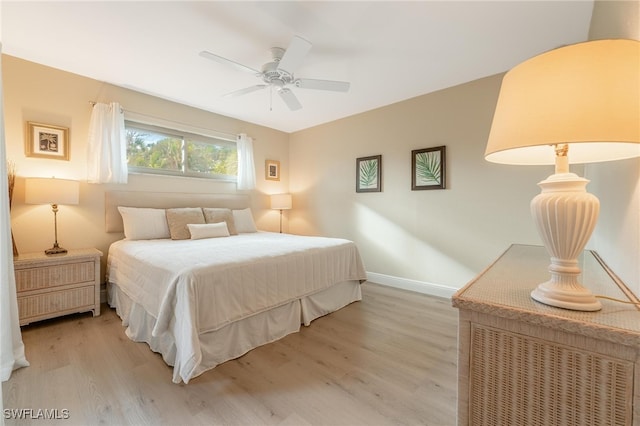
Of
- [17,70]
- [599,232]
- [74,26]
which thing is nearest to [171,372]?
[74,26]

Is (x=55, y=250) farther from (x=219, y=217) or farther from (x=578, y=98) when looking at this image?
(x=578, y=98)

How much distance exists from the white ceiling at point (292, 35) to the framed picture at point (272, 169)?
1.68 metres

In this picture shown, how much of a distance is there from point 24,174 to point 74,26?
1514 millimetres

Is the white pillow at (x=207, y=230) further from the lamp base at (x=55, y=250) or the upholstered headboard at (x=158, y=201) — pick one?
the lamp base at (x=55, y=250)

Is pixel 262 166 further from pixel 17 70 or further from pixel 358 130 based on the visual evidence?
pixel 17 70

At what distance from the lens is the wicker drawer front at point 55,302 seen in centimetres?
221

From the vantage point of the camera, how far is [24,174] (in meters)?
2.53

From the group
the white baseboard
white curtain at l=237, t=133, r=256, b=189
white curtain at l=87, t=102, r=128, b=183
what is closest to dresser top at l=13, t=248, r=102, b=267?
white curtain at l=87, t=102, r=128, b=183

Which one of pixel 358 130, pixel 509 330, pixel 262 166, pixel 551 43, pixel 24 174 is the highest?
pixel 551 43

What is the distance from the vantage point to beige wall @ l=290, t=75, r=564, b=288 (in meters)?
2.79

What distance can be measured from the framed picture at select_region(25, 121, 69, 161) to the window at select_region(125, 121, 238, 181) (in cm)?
58

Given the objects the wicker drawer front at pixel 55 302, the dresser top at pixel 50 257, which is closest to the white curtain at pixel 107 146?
the dresser top at pixel 50 257

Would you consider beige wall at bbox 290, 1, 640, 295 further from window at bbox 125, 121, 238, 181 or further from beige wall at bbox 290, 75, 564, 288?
window at bbox 125, 121, 238, 181

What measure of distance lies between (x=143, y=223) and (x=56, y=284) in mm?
895
